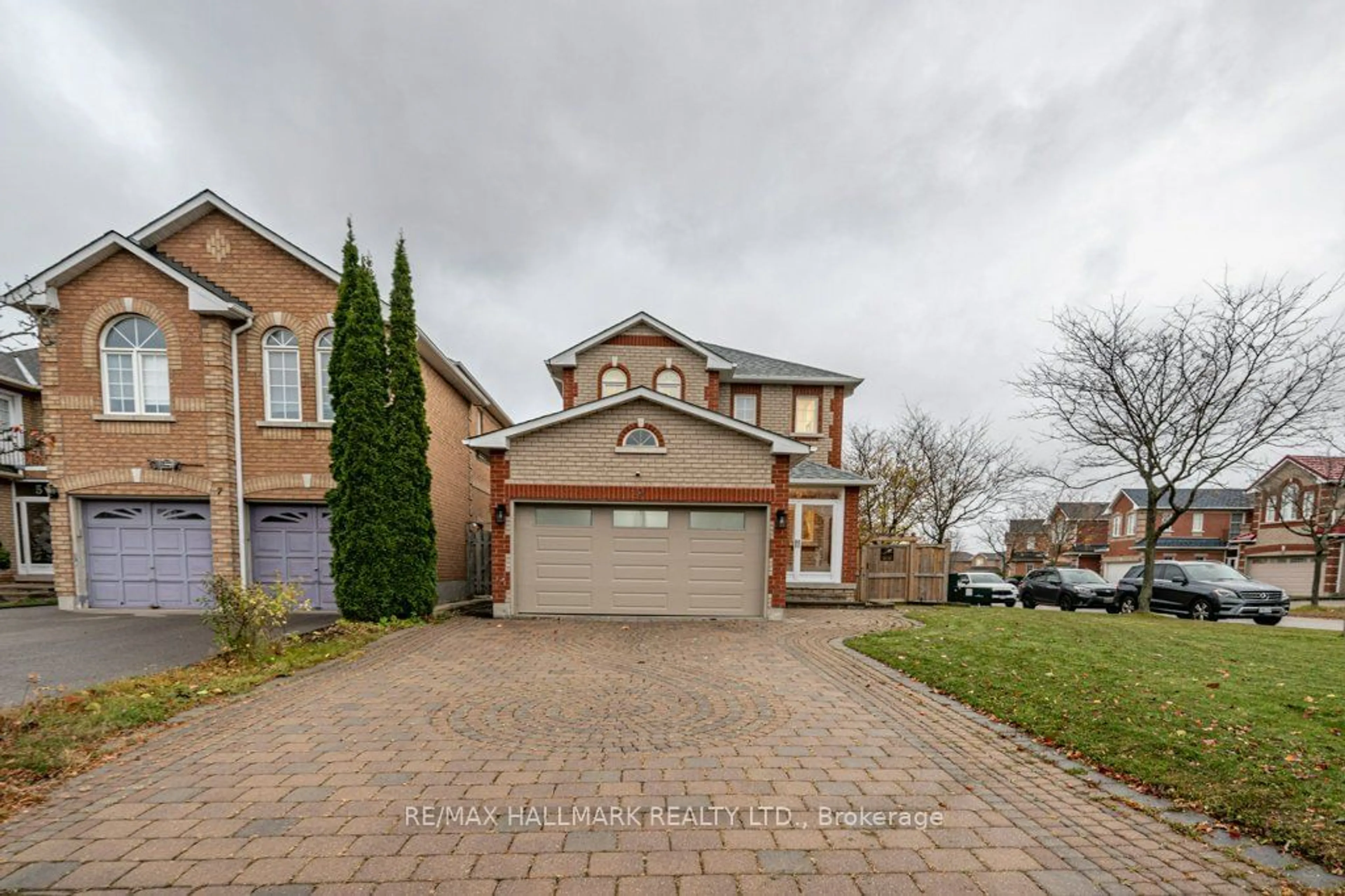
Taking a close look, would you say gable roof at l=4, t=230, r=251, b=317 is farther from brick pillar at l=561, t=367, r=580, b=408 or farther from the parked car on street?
the parked car on street

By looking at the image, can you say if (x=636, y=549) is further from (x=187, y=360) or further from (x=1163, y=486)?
(x=1163, y=486)

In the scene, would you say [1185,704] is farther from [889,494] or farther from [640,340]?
[889,494]

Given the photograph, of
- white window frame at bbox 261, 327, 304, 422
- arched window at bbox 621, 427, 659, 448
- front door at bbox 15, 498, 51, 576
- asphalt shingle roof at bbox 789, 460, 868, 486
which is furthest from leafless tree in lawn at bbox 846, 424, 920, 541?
front door at bbox 15, 498, 51, 576

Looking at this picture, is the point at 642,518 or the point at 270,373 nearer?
the point at 642,518

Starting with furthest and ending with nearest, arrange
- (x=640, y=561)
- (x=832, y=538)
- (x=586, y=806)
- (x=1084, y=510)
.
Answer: (x=1084, y=510)
(x=832, y=538)
(x=640, y=561)
(x=586, y=806)

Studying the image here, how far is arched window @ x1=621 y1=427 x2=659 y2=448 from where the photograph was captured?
1088 cm

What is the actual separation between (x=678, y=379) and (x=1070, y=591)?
49.1ft

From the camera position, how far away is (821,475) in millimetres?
13922

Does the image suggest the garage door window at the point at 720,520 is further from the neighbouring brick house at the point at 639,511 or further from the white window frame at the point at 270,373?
the white window frame at the point at 270,373

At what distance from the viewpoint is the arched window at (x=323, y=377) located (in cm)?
1156

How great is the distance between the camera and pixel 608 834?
2.95m

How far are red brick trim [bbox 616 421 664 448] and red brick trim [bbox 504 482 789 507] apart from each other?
3.03 ft

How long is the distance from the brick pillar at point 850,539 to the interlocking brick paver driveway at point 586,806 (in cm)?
878

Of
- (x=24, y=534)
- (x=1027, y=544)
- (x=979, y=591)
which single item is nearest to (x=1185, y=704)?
(x=979, y=591)
